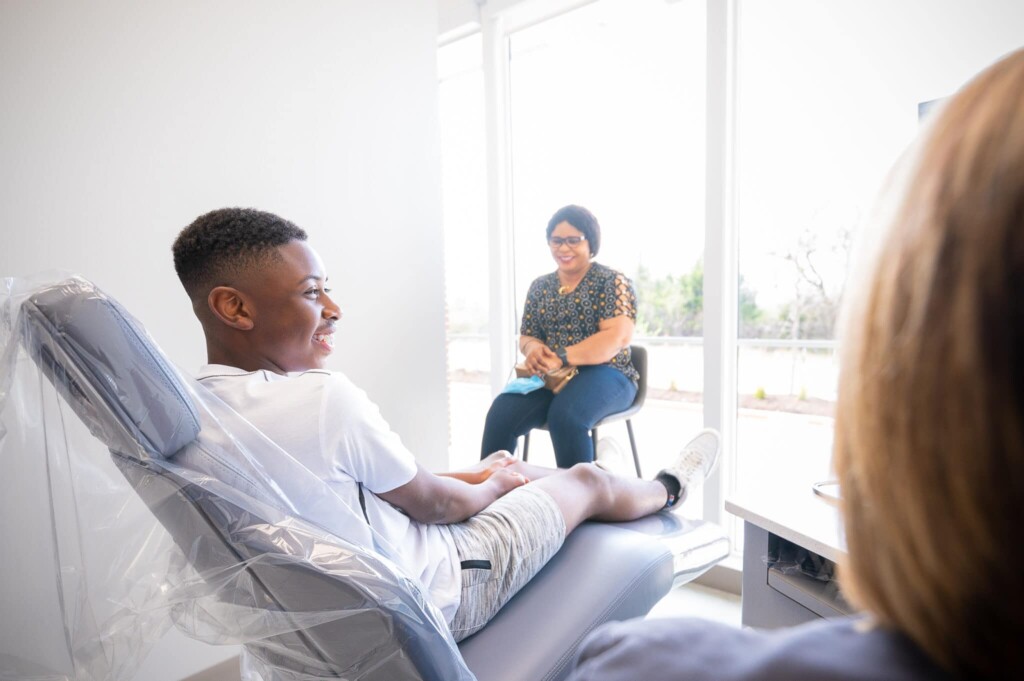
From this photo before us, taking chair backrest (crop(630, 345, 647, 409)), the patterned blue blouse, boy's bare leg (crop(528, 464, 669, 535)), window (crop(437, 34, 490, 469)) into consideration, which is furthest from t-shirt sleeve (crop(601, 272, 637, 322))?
window (crop(437, 34, 490, 469))

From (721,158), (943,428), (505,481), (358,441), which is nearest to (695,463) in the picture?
(505,481)

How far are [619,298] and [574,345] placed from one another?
247 millimetres

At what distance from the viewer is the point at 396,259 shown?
2.20m

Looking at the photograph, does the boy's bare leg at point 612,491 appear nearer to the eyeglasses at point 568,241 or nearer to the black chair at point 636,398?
the black chair at point 636,398


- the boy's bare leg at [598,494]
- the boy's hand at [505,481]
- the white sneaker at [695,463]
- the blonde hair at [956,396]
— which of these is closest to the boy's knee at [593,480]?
the boy's bare leg at [598,494]

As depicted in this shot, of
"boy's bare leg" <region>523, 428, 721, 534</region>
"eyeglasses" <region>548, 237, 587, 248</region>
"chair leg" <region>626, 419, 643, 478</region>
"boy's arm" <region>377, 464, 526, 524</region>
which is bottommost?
"chair leg" <region>626, 419, 643, 478</region>

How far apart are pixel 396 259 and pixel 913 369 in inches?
79.7

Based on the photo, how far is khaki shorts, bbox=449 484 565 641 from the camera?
3.68 feet

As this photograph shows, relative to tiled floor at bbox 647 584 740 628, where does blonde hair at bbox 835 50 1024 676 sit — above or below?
above

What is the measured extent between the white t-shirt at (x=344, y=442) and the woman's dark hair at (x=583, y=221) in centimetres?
157

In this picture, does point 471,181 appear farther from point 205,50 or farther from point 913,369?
point 913,369

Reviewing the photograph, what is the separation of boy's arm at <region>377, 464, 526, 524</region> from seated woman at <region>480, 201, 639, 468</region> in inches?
34.9

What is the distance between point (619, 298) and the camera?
2355 mm

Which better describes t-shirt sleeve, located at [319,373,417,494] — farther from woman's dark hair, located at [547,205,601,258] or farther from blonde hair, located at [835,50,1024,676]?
woman's dark hair, located at [547,205,601,258]
